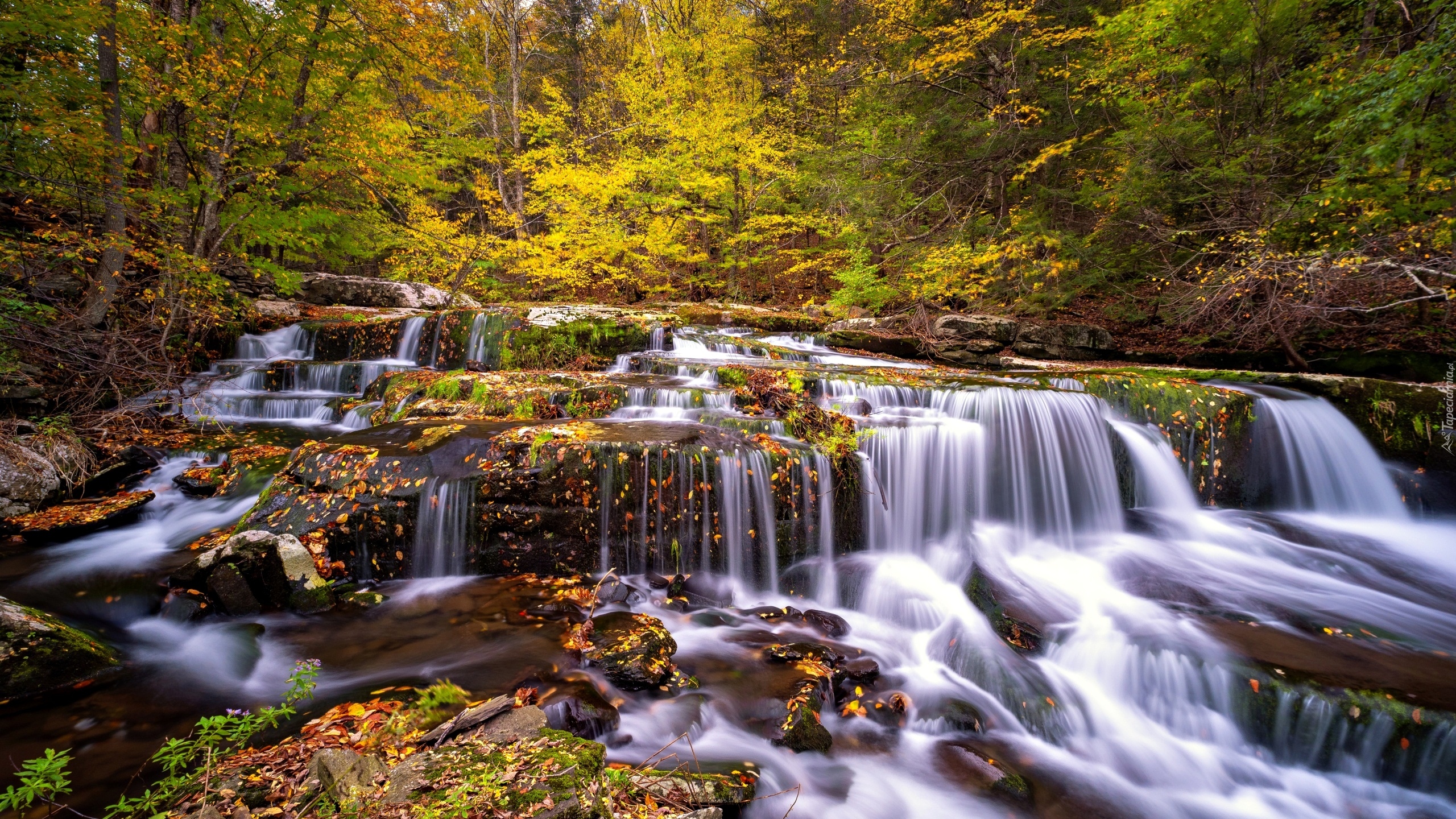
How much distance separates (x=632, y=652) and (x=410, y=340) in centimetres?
947

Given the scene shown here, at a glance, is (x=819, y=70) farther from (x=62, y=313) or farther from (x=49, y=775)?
(x=49, y=775)

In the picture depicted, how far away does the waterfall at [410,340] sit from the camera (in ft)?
33.4

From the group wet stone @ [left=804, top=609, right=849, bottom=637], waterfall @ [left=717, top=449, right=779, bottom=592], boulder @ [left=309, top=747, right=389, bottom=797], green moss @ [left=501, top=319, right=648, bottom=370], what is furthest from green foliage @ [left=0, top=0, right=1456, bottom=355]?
boulder @ [left=309, top=747, right=389, bottom=797]

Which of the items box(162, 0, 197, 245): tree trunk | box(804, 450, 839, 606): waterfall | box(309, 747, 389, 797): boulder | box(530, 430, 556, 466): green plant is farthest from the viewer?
box(162, 0, 197, 245): tree trunk

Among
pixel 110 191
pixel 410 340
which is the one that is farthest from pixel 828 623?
pixel 410 340

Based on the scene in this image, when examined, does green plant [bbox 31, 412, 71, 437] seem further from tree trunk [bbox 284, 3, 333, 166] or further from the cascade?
tree trunk [bbox 284, 3, 333, 166]

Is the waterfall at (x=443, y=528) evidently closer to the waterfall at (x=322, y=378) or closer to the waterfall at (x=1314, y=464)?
the waterfall at (x=322, y=378)

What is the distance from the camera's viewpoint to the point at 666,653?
3387 mm

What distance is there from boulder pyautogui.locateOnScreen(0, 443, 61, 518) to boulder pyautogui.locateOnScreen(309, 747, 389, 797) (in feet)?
18.7

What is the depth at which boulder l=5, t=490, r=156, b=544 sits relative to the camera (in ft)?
15.0

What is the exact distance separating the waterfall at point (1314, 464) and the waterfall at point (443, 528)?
8636mm

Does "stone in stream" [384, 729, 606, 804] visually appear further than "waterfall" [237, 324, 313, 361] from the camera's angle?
No

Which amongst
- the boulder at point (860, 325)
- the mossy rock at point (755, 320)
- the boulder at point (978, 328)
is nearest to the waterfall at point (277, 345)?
the mossy rock at point (755, 320)

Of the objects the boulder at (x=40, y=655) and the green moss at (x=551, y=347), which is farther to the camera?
the green moss at (x=551, y=347)
